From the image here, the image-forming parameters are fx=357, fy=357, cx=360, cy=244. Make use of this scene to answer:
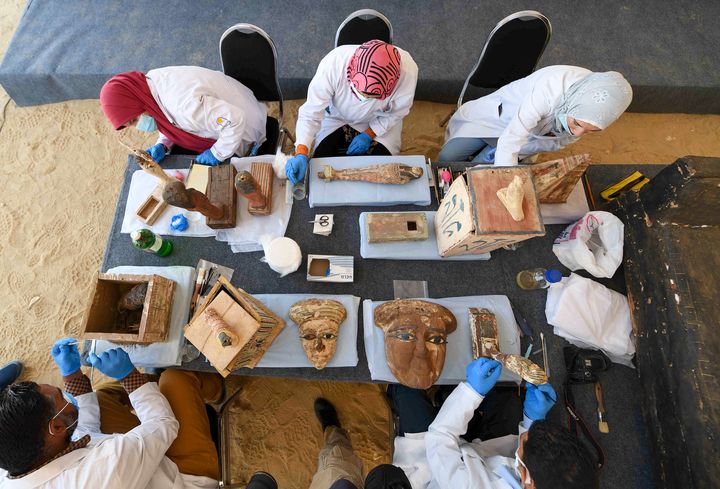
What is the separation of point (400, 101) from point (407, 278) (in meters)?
1.24

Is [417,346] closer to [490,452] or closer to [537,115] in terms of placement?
[490,452]

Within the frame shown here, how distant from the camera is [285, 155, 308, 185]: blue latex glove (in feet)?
7.16

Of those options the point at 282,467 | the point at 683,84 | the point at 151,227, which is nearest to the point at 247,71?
the point at 151,227

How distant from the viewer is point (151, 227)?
2.17 metres

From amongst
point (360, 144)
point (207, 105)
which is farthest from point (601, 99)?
point (207, 105)

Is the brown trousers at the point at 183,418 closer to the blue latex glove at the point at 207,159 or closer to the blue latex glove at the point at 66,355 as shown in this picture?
the blue latex glove at the point at 66,355

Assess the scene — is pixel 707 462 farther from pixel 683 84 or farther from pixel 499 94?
pixel 683 84

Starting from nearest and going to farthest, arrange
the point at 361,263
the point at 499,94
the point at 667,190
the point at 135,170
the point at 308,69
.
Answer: the point at 667,190
the point at 361,263
the point at 135,170
the point at 499,94
the point at 308,69

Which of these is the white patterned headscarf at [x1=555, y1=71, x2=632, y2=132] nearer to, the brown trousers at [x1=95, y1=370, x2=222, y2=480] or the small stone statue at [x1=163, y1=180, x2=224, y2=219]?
the small stone statue at [x1=163, y1=180, x2=224, y2=219]

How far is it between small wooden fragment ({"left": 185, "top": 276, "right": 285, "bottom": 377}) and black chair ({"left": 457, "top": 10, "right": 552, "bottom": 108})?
2396 millimetres

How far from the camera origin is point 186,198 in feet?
5.80

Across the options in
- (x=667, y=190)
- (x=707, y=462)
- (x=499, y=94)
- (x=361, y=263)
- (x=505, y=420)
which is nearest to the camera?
→ (x=707, y=462)

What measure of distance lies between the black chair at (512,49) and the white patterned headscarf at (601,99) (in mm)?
742

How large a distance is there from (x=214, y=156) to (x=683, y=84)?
14.9 ft
